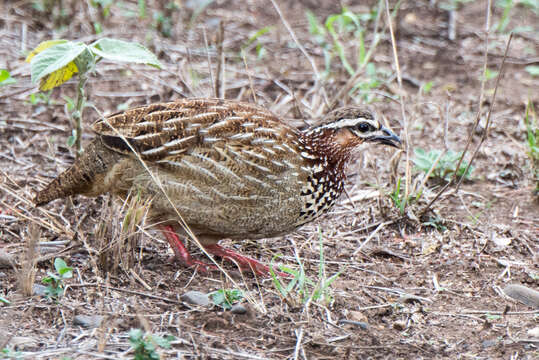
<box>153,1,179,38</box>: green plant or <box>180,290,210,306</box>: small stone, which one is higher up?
<box>153,1,179,38</box>: green plant

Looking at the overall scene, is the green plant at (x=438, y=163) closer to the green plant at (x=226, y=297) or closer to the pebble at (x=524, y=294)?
the pebble at (x=524, y=294)

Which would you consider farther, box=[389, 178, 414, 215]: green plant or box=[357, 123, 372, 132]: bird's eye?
box=[389, 178, 414, 215]: green plant

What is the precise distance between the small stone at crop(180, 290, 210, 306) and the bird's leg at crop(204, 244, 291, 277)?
19.5 inches

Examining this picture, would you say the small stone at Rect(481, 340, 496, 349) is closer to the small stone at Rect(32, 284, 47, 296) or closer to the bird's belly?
the bird's belly

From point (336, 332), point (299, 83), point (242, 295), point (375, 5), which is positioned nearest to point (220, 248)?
point (242, 295)

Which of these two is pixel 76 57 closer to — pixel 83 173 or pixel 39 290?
pixel 83 173

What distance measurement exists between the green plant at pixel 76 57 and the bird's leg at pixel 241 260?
4.32ft

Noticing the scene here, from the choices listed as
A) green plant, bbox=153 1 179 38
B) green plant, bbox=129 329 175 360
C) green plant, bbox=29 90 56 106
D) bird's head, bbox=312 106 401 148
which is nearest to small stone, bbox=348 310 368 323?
bird's head, bbox=312 106 401 148

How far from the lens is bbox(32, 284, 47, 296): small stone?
13.8 feet

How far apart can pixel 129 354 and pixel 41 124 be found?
3611 mm

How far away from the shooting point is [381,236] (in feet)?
18.3

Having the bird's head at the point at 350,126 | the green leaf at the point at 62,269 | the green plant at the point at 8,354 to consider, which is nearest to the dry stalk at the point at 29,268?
the green leaf at the point at 62,269

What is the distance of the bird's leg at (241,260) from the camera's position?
484cm

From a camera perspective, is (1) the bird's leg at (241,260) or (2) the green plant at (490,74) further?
(2) the green plant at (490,74)
